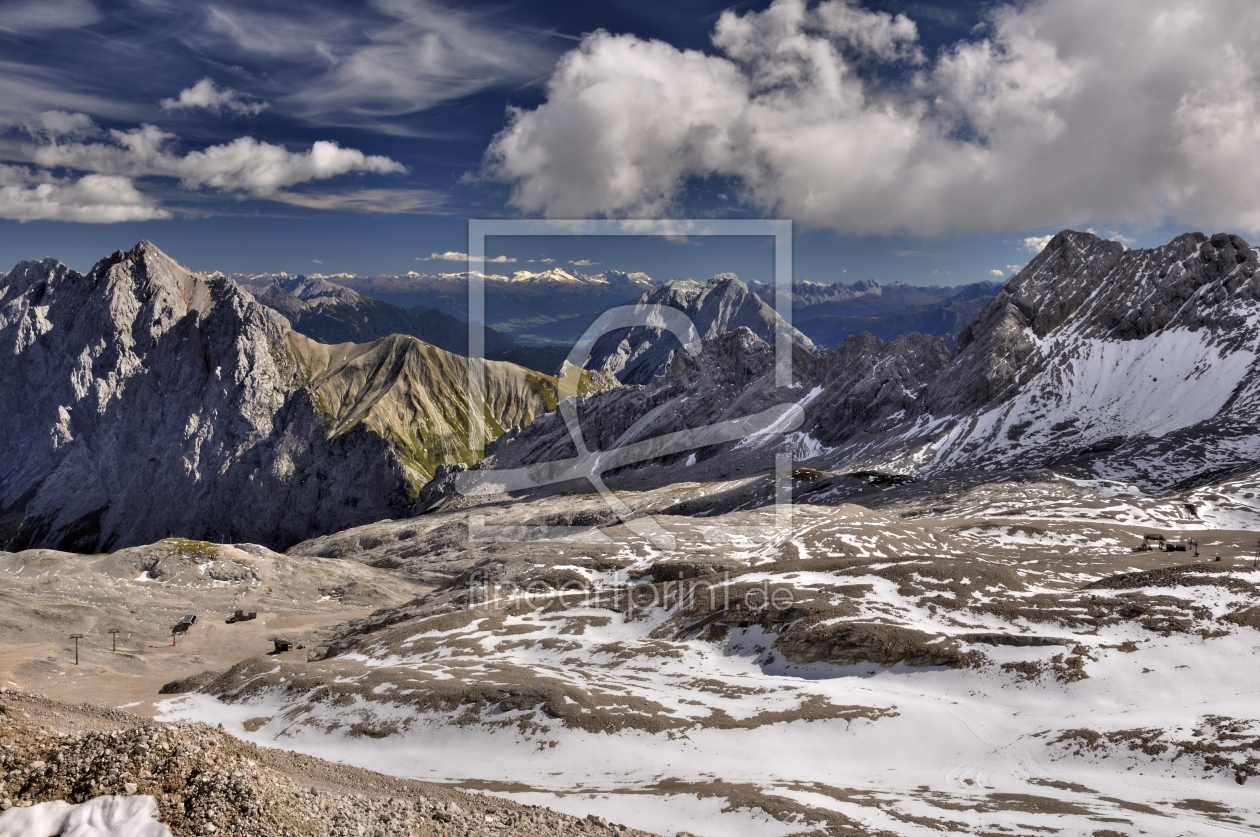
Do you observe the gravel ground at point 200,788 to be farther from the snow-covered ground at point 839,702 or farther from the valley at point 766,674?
the snow-covered ground at point 839,702

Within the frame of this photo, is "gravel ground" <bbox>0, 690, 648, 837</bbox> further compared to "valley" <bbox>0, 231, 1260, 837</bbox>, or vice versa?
"valley" <bbox>0, 231, 1260, 837</bbox>

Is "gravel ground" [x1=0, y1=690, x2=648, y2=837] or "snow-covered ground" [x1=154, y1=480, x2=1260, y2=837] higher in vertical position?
"gravel ground" [x1=0, y1=690, x2=648, y2=837]

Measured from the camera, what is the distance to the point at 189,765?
23.9 metres

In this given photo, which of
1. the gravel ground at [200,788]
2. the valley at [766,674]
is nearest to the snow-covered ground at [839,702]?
the valley at [766,674]

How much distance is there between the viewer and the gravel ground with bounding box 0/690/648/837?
73.3 ft

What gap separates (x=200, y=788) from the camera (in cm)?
2328

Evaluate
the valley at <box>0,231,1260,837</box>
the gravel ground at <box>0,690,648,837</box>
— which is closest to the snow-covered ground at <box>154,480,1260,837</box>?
the valley at <box>0,231,1260,837</box>

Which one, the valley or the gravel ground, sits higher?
the gravel ground

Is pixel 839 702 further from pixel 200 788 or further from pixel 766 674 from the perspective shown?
pixel 200 788

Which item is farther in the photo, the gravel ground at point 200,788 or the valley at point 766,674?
the valley at point 766,674

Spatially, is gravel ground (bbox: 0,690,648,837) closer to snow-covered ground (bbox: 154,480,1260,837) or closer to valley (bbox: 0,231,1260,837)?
valley (bbox: 0,231,1260,837)

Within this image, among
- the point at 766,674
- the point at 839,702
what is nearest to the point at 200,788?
the point at 839,702

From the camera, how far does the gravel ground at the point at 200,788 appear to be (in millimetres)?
22344

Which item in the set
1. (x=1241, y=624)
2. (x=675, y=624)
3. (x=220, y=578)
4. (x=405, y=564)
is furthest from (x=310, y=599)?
(x=1241, y=624)
